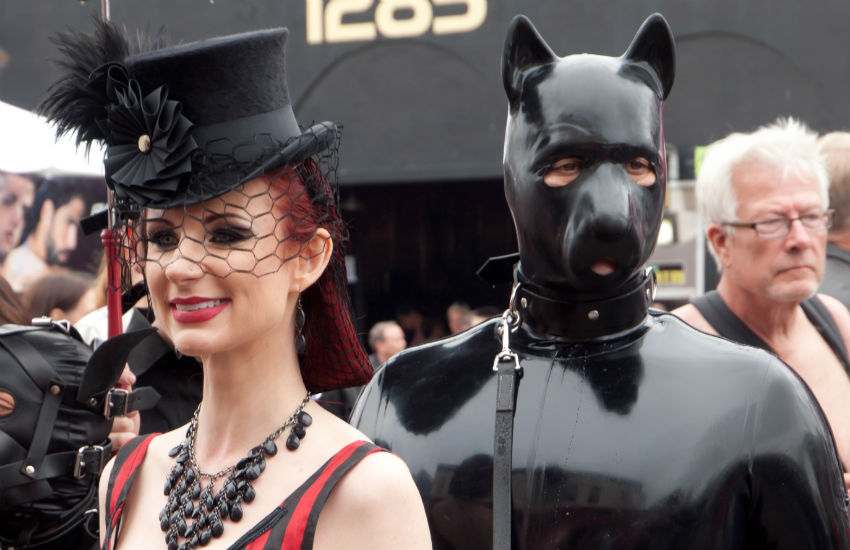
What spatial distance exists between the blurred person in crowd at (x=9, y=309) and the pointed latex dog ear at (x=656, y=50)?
7.21ft

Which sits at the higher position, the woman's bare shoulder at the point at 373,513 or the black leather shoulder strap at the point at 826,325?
the woman's bare shoulder at the point at 373,513

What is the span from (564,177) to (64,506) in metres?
1.82

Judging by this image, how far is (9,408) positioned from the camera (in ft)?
10.5

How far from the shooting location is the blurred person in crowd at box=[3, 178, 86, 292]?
20.1 ft

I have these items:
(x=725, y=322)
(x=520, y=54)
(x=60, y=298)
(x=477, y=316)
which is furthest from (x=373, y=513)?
(x=477, y=316)

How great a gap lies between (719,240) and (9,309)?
2270mm

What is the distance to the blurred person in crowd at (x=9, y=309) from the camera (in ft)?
12.3

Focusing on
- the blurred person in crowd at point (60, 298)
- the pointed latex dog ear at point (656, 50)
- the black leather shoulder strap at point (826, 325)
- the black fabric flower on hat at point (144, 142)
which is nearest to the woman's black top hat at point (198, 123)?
the black fabric flower on hat at point (144, 142)

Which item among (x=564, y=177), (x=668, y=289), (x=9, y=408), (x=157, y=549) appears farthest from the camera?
(x=668, y=289)

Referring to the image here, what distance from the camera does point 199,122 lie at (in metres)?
1.93

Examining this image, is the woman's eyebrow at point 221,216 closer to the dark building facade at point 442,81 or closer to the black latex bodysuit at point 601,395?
the black latex bodysuit at point 601,395

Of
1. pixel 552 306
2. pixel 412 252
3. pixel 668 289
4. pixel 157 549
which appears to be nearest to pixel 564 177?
pixel 552 306

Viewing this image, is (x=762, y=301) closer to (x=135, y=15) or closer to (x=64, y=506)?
(x=64, y=506)

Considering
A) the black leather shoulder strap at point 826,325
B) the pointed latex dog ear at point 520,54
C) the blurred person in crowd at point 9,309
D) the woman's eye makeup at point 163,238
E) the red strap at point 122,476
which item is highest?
the pointed latex dog ear at point 520,54
